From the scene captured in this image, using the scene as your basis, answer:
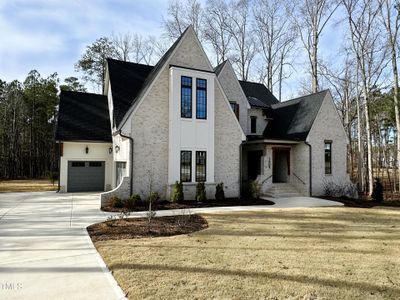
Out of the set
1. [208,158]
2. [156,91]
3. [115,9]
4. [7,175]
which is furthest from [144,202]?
[7,175]

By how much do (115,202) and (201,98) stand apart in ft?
22.8

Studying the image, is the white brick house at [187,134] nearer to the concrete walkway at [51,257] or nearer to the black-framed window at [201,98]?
the black-framed window at [201,98]

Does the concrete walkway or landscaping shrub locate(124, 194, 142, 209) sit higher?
landscaping shrub locate(124, 194, 142, 209)

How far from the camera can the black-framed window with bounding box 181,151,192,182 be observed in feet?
46.1

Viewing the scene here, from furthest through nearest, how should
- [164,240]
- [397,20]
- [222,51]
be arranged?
[222,51] < [397,20] < [164,240]

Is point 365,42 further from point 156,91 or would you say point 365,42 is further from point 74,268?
point 74,268

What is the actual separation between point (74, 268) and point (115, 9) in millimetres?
12776

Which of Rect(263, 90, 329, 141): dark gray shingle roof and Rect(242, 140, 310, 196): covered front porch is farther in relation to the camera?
Rect(263, 90, 329, 141): dark gray shingle roof

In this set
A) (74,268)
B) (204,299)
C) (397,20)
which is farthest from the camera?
Answer: (397,20)

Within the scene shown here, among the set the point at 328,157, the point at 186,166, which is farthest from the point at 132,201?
the point at 328,157

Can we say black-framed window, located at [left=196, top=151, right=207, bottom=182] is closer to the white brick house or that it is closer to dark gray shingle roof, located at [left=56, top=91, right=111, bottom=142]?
the white brick house

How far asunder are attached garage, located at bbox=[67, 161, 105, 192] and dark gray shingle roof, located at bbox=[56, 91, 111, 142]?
1.81m

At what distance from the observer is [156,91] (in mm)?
13789

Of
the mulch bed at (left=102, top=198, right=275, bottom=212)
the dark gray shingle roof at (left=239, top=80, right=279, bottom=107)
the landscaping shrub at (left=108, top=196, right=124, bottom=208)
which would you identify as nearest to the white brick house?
the dark gray shingle roof at (left=239, top=80, right=279, bottom=107)
